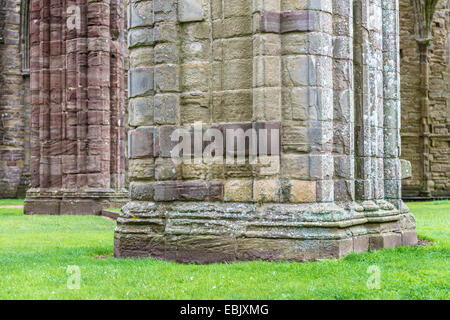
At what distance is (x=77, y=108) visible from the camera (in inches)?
650

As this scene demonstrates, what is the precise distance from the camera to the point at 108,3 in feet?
55.0

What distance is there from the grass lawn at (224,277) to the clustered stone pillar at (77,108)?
841 cm

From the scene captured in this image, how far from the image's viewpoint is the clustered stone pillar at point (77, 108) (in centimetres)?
1644

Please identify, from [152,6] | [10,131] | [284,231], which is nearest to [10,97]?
[10,131]

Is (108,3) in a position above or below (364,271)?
above

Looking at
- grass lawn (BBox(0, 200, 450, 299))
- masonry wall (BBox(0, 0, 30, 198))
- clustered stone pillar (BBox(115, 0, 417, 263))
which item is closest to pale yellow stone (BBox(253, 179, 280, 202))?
clustered stone pillar (BBox(115, 0, 417, 263))

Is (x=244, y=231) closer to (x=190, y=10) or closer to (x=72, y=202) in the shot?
(x=190, y=10)

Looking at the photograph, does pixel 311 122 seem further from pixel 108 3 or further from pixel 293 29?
pixel 108 3

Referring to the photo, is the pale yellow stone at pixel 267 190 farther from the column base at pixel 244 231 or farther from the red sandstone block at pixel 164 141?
the red sandstone block at pixel 164 141

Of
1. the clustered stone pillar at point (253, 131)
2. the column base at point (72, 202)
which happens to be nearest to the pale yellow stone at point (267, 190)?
the clustered stone pillar at point (253, 131)

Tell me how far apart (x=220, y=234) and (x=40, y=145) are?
1130 centimetres

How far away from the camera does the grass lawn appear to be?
493 centimetres

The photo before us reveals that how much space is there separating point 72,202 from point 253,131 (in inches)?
403

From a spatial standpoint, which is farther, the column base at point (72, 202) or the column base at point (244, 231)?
the column base at point (72, 202)
